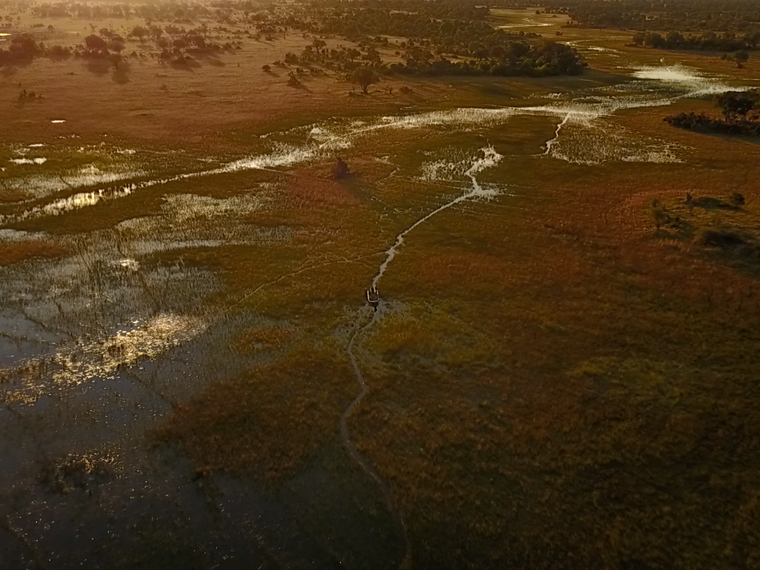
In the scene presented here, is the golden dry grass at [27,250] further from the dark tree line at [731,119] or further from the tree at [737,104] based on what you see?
the tree at [737,104]

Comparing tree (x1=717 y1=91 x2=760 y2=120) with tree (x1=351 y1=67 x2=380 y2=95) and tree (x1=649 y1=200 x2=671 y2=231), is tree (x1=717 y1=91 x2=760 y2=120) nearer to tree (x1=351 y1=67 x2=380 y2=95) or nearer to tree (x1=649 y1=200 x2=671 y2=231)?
tree (x1=649 y1=200 x2=671 y2=231)

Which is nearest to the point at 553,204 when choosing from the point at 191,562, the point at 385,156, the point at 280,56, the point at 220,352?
the point at 385,156

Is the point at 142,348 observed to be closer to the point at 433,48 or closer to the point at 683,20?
the point at 433,48

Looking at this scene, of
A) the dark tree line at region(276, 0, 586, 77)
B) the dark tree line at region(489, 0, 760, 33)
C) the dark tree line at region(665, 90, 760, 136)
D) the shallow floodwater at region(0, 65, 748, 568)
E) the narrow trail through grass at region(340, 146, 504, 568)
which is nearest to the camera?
the shallow floodwater at region(0, 65, 748, 568)

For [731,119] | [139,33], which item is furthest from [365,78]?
[139,33]

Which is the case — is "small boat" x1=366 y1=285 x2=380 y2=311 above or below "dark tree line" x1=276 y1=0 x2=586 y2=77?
below

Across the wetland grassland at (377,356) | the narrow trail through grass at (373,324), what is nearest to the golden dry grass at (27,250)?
the wetland grassland at (377,356)

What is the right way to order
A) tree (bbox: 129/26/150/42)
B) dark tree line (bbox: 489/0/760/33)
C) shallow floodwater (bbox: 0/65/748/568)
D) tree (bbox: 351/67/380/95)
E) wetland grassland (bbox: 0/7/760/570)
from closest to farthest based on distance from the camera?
shallow floodwater (bbox: 0/65/748/568), wetland grassland (bbox: 0/7/760/570), tree (bbox: 351/67/380/95), tree (bbox: 129/26/150/42), dark tree line (bbox: 489/0/760/33)

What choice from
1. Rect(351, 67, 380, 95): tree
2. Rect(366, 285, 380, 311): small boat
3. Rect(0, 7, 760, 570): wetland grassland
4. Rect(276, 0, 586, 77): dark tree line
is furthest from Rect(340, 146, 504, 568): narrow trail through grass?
Rect(276, 0, 586, 77): dark tree line
